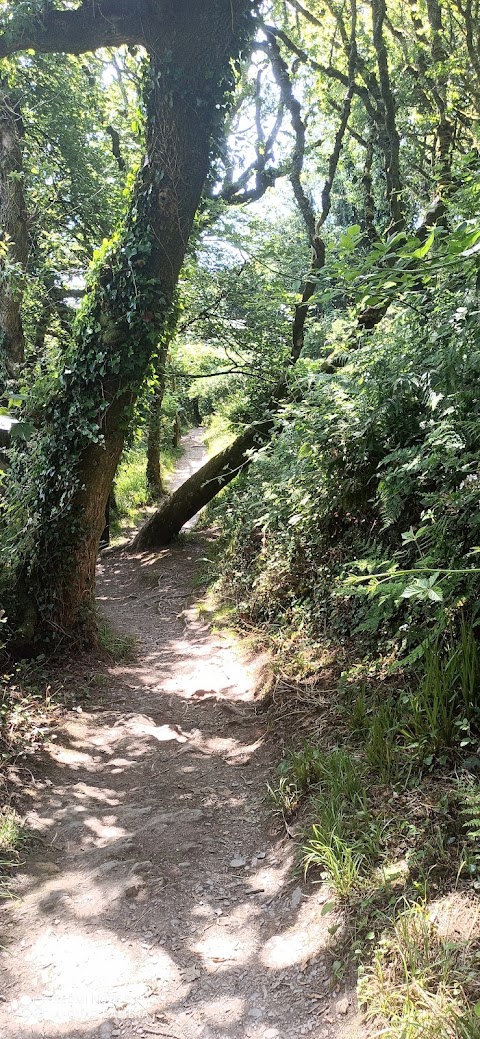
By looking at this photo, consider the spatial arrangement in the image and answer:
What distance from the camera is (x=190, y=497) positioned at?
37.5 ft

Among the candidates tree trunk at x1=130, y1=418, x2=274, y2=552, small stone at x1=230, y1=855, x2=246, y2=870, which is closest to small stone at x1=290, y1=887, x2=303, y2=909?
small stone at x1=230, y1=855, x2=246, y2=870

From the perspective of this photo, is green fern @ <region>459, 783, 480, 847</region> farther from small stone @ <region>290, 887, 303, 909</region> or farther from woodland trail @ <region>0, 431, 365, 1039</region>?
small stone @ <region>290, 887, 303, 909</region>

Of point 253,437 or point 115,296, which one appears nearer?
point 115,296

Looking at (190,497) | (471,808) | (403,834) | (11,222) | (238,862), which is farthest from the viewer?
(190,497)

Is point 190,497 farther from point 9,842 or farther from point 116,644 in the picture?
point 9,842

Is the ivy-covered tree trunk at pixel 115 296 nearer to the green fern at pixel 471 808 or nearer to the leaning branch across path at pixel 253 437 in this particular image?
the leaning branch across path at pixel 253 437

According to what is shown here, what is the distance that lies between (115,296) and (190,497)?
6165 mm

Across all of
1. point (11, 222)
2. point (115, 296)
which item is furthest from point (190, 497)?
point (115, 296)

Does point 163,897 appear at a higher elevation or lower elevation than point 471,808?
lower

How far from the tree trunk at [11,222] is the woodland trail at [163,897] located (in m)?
5.54

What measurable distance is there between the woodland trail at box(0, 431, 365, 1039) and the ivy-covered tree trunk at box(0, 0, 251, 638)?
152 cm

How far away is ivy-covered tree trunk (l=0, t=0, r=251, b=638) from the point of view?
5.17 metres

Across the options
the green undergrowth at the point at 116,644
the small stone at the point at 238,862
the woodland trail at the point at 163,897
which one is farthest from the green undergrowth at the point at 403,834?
the green undergrowth at the point at 116,644

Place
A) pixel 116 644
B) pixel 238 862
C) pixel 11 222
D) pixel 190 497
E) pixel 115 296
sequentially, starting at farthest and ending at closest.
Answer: pixel 190 497, pixel 11 222, pixel 116 644, pixel 115 296, pixel 238 862
